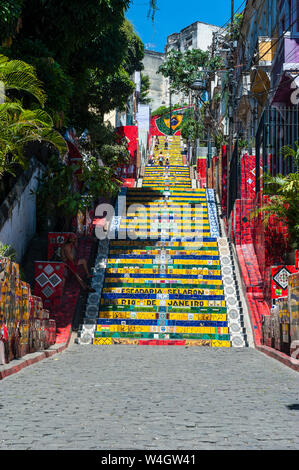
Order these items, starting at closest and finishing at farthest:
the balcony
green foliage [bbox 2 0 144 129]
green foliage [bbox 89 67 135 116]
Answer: green foliage [bbox 2 0 144 129] → the balcony → green foliage [bbox 89 67 135 116]

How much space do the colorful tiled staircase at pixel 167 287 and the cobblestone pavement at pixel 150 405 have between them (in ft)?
12.1

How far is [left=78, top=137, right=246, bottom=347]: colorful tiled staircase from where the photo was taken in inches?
556

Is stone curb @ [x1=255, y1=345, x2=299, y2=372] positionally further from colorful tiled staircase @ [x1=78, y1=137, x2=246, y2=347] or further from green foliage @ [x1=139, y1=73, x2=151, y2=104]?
green foliage @ [x1=139, y1=73, x2=151, y2=104]

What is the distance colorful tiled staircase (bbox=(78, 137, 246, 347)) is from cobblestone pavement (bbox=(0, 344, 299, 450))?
12.1 feet

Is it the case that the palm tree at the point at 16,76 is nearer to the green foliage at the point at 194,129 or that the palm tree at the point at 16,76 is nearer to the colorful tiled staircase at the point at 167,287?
the colorful tiled staircase at the point at 167,287

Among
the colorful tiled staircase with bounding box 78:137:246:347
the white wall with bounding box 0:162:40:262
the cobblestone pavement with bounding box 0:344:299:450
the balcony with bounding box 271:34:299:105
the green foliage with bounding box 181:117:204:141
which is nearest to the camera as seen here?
the cobblestone pavement with bounding box 0:344:299:450

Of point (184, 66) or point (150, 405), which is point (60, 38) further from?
point (184, 66)

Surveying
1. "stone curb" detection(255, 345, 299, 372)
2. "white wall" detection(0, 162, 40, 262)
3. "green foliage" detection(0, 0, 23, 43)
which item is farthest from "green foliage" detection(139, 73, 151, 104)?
"stone curb" detection(255, 345, 299, 372)

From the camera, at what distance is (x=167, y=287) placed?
15828mm

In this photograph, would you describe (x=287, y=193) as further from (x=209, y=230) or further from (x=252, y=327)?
(x=209, y=230)

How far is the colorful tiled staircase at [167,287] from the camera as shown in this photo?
14.1 m

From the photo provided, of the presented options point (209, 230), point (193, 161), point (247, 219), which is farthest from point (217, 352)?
point (193, 161)

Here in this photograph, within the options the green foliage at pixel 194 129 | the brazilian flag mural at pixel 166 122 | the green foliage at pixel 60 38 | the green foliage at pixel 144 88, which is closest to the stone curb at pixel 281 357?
the green foliage at pixel 60 38

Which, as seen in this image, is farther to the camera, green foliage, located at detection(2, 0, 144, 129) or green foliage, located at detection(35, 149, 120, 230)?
green foliage, located at detection(35, 149, 120, 230)
